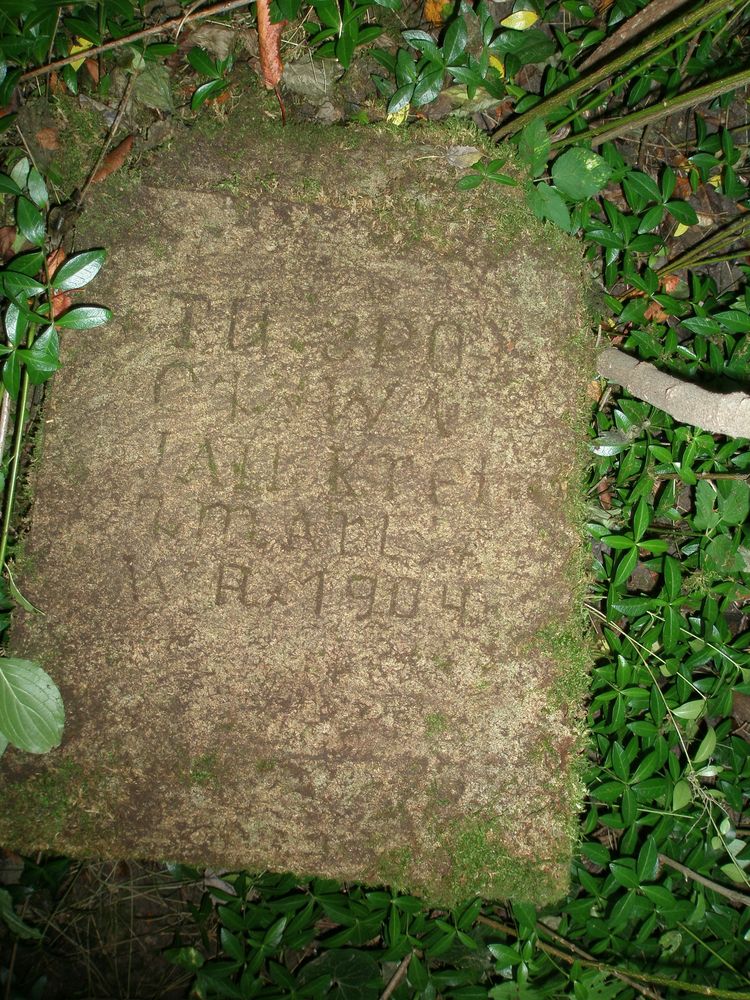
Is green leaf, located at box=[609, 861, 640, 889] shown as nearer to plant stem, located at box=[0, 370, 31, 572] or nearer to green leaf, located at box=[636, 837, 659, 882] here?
green leaf, located at box=[636, 837, 659, 882]

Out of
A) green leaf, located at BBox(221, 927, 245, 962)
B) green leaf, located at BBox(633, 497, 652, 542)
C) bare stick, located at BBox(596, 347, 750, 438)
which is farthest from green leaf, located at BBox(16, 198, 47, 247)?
green leaf, located at BBox(221, 927, 245, 962)

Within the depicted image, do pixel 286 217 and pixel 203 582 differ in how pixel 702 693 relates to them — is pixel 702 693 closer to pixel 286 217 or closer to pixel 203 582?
pixel 203 582

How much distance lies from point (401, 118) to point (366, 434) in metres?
1.00

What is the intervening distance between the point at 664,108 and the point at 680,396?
0.74m

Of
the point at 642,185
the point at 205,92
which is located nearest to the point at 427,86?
the point at 205,92

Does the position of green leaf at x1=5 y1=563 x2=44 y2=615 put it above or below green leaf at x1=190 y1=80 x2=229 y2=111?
below

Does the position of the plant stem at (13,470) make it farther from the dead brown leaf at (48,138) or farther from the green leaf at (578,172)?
the green leaf at (578,172)

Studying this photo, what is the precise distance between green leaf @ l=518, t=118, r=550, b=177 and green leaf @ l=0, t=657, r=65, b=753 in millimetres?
1957

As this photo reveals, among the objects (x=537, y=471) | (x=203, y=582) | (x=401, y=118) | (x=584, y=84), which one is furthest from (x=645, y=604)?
(x=401, y=118)

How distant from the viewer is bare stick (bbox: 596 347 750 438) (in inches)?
57.8

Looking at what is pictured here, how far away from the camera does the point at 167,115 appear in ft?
5.98

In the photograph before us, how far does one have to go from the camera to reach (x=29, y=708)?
1.59 m

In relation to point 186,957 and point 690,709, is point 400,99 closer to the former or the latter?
point 690,709

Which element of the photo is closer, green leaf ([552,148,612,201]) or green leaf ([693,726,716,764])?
green leaf ([552,148,612,201])
